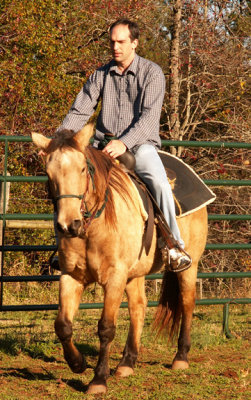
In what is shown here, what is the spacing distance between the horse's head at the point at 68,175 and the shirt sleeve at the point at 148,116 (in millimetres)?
721

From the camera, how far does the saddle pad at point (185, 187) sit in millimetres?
5598

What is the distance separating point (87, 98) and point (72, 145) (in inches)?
47.0

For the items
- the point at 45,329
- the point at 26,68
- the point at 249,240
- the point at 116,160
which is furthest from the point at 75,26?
the point at 116,160

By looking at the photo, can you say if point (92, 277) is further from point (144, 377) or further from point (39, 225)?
point (39, 225)

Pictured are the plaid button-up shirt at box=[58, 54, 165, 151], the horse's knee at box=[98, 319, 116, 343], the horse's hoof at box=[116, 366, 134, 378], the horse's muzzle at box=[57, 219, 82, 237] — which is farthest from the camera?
the plaid button-up shirt at box=[58, 54, 165, 151]

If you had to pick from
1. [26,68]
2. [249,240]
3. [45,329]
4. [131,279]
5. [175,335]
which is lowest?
[249,240]

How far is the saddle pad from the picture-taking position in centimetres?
560

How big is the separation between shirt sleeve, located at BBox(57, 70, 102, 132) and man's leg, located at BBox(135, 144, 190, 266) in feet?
1.68

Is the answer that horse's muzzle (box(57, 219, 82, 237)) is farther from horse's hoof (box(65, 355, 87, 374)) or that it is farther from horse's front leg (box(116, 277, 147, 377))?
horse's front leg (box(116, 277, 147, 377))

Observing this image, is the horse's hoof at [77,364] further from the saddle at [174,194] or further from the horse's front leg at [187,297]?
the horse's front leg at [187,297]

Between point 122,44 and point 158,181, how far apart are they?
41.7 inches

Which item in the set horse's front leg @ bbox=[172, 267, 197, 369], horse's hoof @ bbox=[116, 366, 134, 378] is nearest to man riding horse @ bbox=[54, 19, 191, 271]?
horse's front leg @ bbox=[172, 267, 197, 369]

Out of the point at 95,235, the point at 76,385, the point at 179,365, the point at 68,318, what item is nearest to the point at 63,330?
the point at 68,318

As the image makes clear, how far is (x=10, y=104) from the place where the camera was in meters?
13.6
